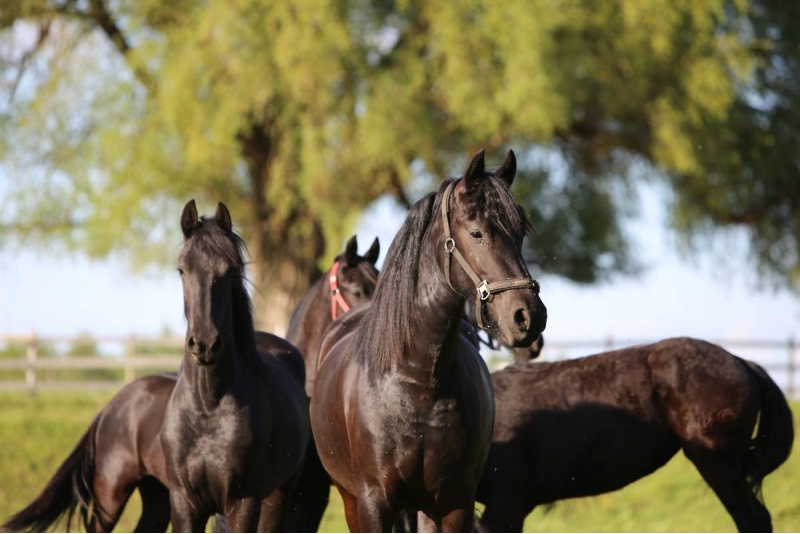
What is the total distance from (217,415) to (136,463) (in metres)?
1.69

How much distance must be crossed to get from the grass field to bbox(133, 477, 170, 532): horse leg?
2882 mm

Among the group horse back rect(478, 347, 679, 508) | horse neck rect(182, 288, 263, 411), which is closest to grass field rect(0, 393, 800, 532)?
horse back rect(478, 347, 679, 508)

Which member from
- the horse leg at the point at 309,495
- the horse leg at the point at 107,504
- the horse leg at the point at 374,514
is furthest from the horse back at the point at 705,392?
the horse leg at the point at 107,504

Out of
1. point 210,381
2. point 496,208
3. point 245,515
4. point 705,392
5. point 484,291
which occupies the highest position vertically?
point 496,208

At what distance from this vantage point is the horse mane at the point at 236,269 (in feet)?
19.0

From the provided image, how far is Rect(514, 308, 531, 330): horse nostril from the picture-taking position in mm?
3998

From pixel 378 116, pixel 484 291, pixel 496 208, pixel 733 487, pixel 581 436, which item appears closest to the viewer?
pixel 484 291

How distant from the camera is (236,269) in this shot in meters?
5.88

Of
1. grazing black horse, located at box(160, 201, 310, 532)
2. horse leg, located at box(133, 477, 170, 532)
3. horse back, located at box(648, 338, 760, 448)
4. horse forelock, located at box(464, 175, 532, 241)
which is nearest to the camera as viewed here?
horse forelock, located at box(464, 175, 532, 241)

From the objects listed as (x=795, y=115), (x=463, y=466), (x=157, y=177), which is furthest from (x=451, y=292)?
(x=795, y=115)

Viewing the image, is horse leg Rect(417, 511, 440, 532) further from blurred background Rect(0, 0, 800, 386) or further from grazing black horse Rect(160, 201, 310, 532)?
blurred background Rect(0, 0, 800, 386)

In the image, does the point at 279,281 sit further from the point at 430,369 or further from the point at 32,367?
the point at 430,369

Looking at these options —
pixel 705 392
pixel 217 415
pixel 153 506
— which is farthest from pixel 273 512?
pixel 705 392

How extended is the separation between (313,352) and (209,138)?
34.0 feet
